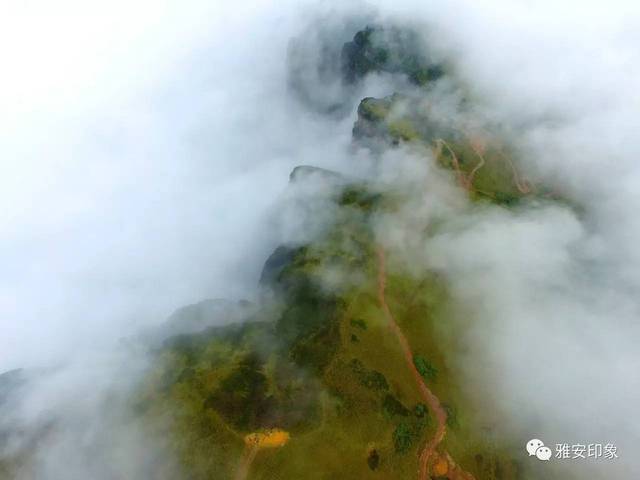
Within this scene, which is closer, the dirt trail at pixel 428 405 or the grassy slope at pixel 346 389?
the dirt trail at pixel 428 405

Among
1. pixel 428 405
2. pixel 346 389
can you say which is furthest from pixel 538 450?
pixel 346 389

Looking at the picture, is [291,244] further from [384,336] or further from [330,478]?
[330,478]

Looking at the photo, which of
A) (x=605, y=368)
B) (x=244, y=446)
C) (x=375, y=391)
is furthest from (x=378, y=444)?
(x=605, y=368)

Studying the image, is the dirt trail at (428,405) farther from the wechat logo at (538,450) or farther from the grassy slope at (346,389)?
the wechat logo at (538,450)

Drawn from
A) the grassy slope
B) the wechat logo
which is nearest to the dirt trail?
the grassy slope

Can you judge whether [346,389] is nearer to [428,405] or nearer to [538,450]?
[428,405]

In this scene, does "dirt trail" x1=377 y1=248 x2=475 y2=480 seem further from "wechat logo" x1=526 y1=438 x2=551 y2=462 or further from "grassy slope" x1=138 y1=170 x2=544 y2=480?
"wechat logo" x1=526 y1=438 x2=551 y2=462

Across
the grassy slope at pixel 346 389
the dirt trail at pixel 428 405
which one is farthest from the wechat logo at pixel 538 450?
the dirt trail at pixel 428 405
